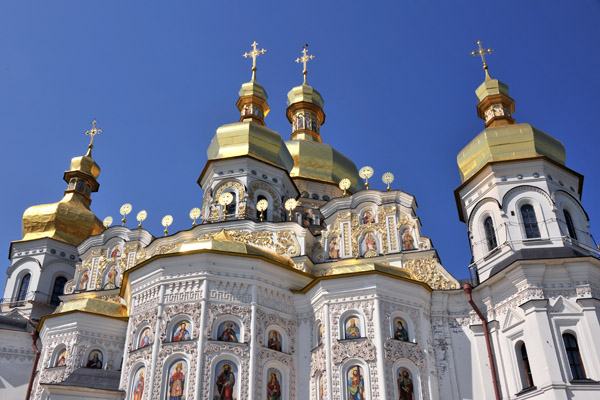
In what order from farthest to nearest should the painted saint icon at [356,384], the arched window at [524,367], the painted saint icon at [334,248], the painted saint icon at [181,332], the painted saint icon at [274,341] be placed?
the painted saint icon at [334,248], the painted saint icon at [274,341], the painted saint icon at [181,332], the arched window at [524,367], the painted saint icon at [356,384]

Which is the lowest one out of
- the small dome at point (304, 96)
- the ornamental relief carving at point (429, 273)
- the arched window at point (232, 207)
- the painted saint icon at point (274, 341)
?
the painted saint icon at point (274, 341)

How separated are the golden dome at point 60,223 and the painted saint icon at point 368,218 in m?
13.1

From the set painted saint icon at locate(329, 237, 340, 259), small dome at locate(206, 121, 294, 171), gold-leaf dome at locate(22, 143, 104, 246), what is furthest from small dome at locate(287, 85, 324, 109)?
painted saint icon at locate(329, 237, 340, 259)

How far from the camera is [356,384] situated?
15.0 meters

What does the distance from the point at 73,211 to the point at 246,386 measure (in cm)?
1537

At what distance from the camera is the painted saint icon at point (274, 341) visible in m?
16.0

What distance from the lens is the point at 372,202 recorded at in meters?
19.8

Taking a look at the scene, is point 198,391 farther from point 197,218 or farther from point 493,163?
point 493,163

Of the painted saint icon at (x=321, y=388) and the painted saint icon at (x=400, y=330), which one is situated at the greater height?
the painted saint icon at (x=400, y=330)

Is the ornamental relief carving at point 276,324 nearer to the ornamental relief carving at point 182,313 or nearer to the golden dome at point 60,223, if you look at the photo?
the ornamental relief carving at point 182,313

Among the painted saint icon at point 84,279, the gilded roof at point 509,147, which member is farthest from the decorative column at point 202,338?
the gilded roof at point 509,147

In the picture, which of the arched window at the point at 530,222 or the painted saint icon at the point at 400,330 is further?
the arched window at the point at 530,222

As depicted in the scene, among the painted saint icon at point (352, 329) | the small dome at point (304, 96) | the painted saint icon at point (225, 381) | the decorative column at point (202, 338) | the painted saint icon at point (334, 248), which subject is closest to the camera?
the decorative column at point (202, 338)

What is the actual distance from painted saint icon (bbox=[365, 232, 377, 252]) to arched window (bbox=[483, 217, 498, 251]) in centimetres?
330
